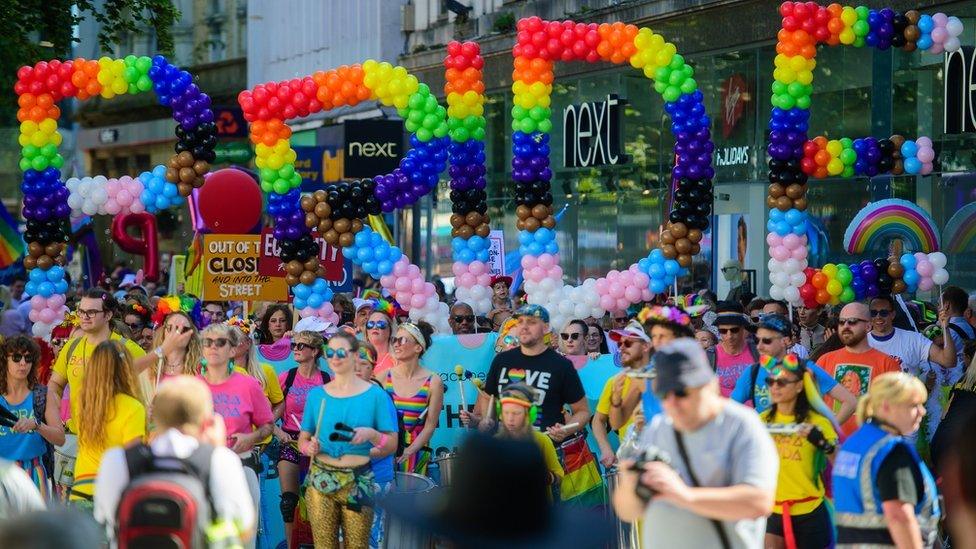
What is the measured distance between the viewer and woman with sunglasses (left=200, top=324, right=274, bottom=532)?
31.4 feet

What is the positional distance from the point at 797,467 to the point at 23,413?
4.60m

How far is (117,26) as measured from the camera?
22516 mm

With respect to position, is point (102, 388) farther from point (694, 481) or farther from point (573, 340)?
point (573, 340)

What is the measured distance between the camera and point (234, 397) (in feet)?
31.6

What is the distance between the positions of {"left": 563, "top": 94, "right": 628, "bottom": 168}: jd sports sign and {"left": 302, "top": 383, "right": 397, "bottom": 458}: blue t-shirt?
8.23 m

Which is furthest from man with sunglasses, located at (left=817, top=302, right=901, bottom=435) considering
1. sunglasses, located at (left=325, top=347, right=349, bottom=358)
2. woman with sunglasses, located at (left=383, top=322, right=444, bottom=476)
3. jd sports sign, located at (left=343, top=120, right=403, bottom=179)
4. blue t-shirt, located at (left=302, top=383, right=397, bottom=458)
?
jd sports sign, located at (left=343, top=120, right=403, bottom=179)

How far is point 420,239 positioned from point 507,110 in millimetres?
4517

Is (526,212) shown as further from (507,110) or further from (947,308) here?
(507,110)

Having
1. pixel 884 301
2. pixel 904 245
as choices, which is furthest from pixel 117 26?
pixel 884 301

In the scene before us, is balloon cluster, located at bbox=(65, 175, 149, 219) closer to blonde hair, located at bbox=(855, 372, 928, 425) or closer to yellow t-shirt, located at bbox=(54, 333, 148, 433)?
yellow t-shirt, located at bbox=(54, 333, 148, 433)

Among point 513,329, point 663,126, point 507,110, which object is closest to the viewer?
point 513,329

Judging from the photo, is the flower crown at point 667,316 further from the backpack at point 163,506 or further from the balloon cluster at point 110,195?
the balloon cluster at point 110,195

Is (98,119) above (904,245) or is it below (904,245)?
above

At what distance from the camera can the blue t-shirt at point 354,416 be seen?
9.42m
